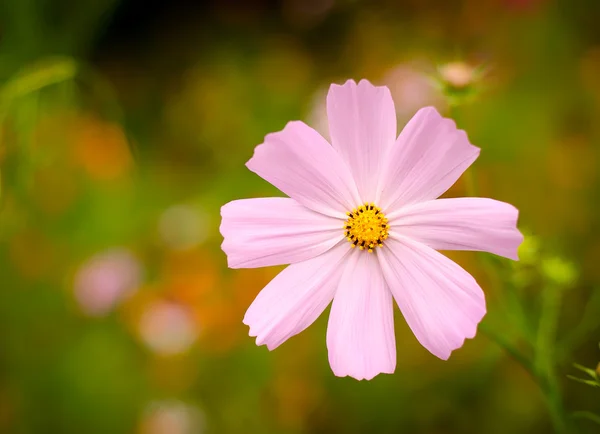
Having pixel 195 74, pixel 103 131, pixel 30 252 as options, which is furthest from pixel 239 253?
pixel 195 74

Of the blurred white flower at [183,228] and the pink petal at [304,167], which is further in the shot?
the blurred white flower at [183,228]

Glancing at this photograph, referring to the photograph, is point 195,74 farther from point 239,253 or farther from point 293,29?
point 239,253

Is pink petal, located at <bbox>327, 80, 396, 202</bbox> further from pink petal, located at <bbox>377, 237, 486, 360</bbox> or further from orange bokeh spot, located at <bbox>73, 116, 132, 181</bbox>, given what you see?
orange bokeh spot, located at <bbox>73, 116, 132, 181</bbox>

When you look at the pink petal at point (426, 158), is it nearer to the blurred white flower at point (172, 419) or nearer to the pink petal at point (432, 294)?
the pink petal at point (432, 294)

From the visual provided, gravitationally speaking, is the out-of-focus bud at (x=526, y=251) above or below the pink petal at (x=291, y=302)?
above

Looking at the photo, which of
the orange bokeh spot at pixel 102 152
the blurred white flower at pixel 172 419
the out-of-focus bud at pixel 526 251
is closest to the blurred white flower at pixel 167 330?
the blurred white flower at pixel 172 419

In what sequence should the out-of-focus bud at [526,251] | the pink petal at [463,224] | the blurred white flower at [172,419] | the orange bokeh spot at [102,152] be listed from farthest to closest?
the orange bokeh spot at [102,152] < the blurred white flower at [172,419] < the out-of-focus bud at [526,251] < the pink petal at [463,224]

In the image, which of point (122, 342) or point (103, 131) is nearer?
point (122, 342)
